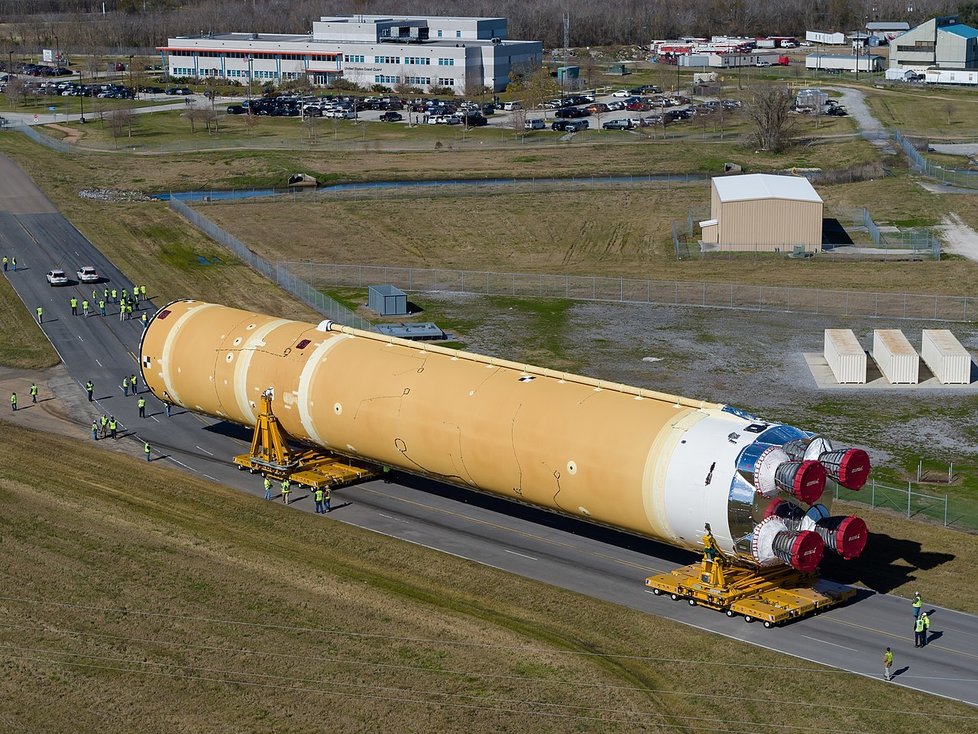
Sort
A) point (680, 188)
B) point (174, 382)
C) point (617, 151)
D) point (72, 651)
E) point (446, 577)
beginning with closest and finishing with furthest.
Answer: point (72, 651) → point (446, 577) → point (174, 382) → point (680, 188) → point (617, 151)

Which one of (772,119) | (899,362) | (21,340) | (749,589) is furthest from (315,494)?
(772,119)

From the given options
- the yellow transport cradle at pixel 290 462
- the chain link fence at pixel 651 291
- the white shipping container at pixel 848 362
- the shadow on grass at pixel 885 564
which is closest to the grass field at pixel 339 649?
the shadow on grass at pixel 885 564

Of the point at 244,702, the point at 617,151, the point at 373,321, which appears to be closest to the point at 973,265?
the point at 373,321

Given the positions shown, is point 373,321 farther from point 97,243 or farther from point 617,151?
point 617,151

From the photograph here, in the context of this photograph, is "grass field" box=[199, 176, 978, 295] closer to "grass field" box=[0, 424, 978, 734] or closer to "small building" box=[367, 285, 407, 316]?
"small building" box=[367, 285, 407, 316]

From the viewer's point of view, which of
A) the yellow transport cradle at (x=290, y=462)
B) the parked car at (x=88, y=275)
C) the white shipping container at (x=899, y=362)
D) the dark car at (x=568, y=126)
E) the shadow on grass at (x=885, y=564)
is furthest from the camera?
the dark car at (x=568, y=126)

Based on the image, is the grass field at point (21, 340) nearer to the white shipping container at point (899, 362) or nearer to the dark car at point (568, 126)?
the white shipping container at point (899, 362)
